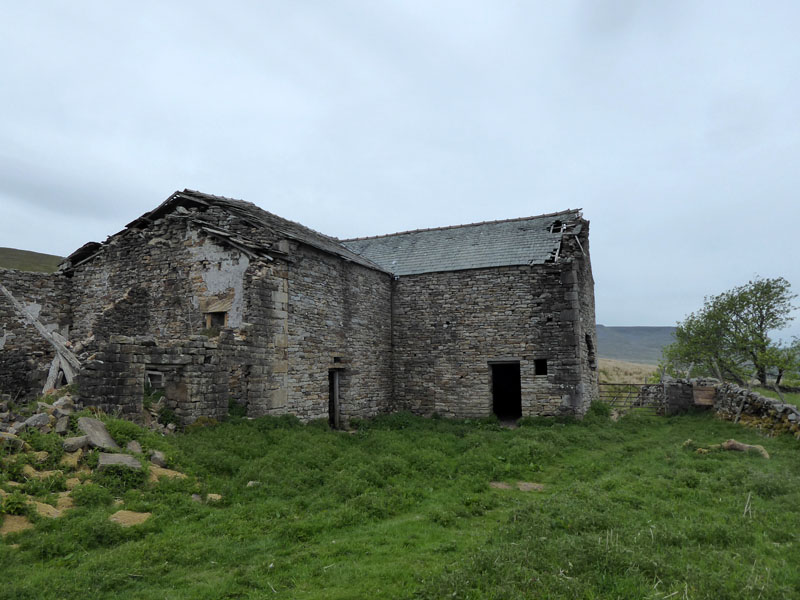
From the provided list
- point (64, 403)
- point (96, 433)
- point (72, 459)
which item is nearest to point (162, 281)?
point (64, 403)

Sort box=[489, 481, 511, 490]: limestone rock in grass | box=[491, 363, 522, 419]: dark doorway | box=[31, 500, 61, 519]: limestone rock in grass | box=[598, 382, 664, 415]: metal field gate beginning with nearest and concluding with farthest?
box=[31, 500, 61, 519]: limestone rock in grass
box=[489, 481, 511, 490]: limestone rock in grass
box=[598, 382, 664, 415]: metal field gate
box=[491, 363, 522, 419]: dark doorway

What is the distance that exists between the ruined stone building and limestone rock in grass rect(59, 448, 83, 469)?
2039 mm

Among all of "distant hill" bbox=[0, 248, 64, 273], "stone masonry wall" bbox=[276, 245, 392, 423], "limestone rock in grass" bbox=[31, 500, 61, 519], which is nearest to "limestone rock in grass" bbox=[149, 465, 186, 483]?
"limestone rock in grass" bbox=[31, 500, 61, 519]

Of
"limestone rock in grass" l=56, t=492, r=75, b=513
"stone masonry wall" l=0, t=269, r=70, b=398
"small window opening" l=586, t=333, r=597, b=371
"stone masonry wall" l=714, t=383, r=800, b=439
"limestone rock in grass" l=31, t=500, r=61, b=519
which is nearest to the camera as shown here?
"limestone rock in grass" l=31, t=500, r=61, b=519

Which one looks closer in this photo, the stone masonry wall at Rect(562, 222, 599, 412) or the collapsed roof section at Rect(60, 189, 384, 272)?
the collapsed roof section at Rect(60, 189, 384, 272)

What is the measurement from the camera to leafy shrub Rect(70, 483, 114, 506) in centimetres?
676

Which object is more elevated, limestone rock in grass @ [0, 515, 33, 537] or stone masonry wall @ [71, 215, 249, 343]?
stone masonry wall @ [71, 215, 249, 343]

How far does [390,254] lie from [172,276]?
31.4ft

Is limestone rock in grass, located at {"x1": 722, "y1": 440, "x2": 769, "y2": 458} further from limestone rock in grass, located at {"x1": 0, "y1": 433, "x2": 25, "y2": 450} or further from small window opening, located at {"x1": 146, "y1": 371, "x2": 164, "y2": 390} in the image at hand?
limestone rock in grass, located at {"x1": 0, "y1": 433, "x2": 25, "y2": 450}

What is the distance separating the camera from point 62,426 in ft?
27.5

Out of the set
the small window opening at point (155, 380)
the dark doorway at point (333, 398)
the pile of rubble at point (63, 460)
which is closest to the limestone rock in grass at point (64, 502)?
the pile of rubble at point (63, 460)

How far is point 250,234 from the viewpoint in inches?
547

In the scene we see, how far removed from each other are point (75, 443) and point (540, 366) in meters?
14.0

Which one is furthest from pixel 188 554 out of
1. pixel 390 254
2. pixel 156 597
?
pixel 390 254
